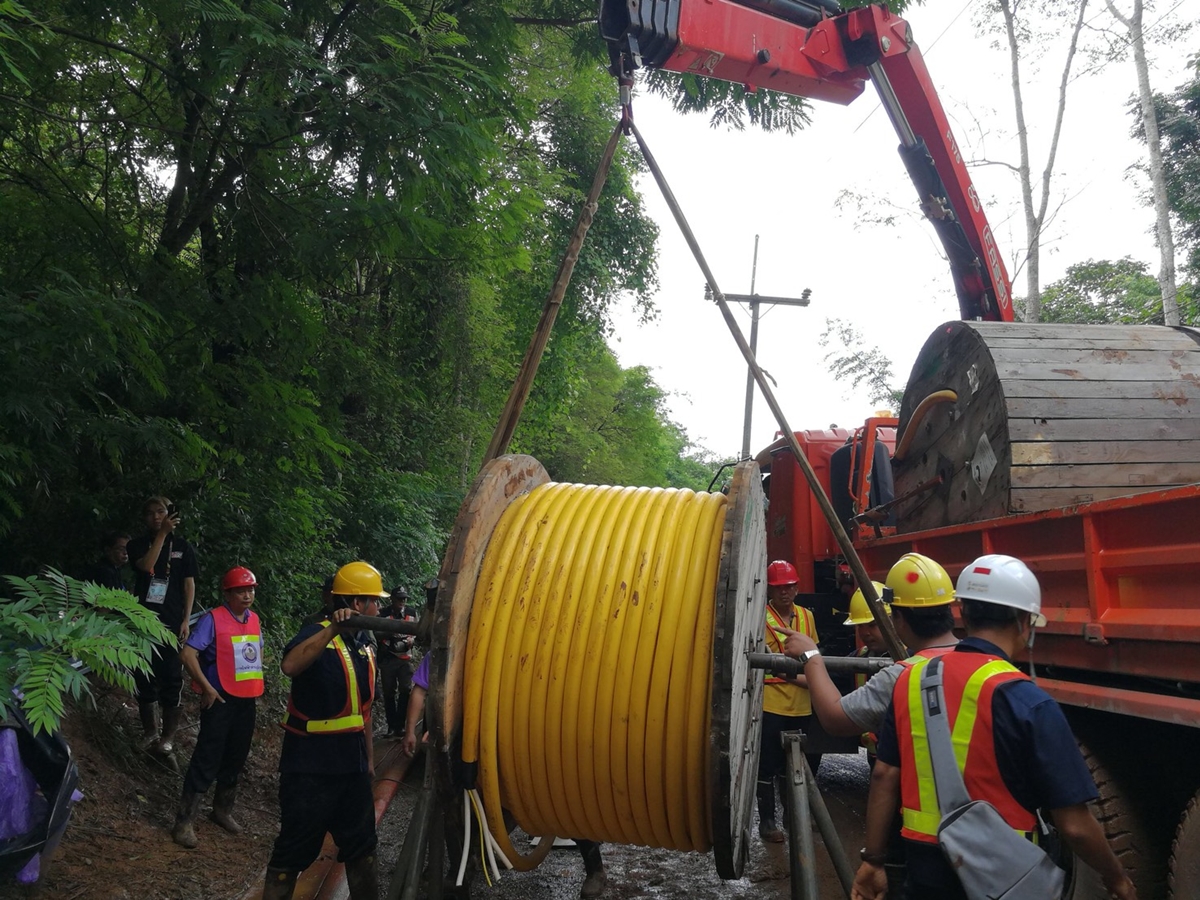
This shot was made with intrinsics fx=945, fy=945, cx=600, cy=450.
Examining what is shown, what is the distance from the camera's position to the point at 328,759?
14.3 feet

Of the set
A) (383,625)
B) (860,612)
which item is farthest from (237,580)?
(860,612)

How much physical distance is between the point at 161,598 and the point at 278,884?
110 inches

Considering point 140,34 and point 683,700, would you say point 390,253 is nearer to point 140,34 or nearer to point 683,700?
point 140,34

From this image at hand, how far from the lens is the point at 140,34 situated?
6285 mm

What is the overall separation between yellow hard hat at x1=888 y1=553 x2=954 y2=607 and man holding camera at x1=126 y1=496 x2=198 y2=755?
5003 mm

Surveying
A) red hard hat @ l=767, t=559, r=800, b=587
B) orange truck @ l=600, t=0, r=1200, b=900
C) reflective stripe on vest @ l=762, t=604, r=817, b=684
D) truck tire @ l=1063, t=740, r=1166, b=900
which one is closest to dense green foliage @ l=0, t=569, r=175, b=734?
orange truck @ l=600, t=0, r=1200, b=900

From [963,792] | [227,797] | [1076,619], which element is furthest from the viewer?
[227,797]

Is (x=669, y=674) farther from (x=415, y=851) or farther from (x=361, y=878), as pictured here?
(x=361, y=878)

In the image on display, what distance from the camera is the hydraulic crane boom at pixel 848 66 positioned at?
5.70 metres

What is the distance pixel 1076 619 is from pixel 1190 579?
71 cm

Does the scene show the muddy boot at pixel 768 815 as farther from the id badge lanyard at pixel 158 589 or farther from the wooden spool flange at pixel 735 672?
the id badge lanyard at pixel 158 589

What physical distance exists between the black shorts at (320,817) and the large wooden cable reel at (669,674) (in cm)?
→ 101

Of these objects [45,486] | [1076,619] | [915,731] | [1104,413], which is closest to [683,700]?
[915,731]

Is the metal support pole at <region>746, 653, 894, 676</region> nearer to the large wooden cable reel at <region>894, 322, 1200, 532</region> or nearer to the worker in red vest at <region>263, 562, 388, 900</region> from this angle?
the large wooden cable reel at <region>894, 322, 1200, 532</region>
